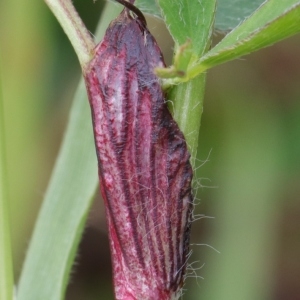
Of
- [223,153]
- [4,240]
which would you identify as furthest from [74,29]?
[223,153]

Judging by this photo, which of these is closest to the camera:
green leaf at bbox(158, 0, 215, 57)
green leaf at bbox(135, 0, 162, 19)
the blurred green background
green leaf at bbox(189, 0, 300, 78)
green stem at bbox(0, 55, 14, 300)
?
green leaf at bbox(189, 0, 300, 78)

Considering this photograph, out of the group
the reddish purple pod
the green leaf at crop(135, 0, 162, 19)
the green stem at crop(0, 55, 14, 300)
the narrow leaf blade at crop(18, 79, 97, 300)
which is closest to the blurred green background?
the narrow leaf blade at crop(18, 79, 97, 300)

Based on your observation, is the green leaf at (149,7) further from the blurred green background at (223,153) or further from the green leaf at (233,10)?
the blurred green background at (223,153)

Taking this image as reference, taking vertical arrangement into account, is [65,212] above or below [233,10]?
below

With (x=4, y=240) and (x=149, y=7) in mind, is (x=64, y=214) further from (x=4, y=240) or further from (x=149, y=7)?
(x=149, y=7)

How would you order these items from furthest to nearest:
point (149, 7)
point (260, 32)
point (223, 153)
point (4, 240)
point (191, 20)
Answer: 1. point (223, 153)
2. point (149, 7)
3. point (4, 240)
4. point (191, 20)
5. point (260, 32)

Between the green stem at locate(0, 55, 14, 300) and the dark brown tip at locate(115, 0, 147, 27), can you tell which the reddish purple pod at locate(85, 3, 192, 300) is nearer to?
the dark brown tip at locate(115, 0, 147, 27)

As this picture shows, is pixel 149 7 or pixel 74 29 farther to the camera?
pixel 149 7

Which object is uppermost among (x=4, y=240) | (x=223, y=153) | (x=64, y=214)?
(x=4, y=240)
